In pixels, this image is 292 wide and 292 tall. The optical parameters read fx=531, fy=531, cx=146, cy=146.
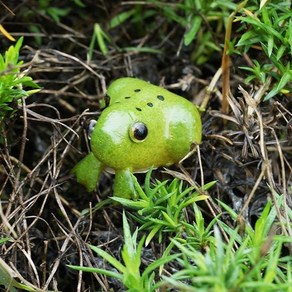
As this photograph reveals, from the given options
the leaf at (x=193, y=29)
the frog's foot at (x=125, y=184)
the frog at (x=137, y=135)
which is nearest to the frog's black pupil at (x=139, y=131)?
the frog at (x=137, y=135)

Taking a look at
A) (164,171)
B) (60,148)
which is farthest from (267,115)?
(60,148)

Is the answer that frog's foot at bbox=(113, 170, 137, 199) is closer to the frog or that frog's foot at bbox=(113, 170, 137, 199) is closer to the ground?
the frog

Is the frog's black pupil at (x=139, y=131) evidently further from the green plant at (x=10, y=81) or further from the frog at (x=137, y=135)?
the green plant at (x=10, y=81)

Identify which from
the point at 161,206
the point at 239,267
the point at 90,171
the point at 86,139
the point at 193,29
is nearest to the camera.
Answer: the point at 239,267

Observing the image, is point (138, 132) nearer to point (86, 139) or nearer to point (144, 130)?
point (144, 130)

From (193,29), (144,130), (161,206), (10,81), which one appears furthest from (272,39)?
(10,81)

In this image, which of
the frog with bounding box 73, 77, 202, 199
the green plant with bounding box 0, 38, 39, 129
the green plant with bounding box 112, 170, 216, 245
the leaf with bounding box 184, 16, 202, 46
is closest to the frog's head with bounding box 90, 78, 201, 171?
the frog with bounding box 73, 77, 202, 199
